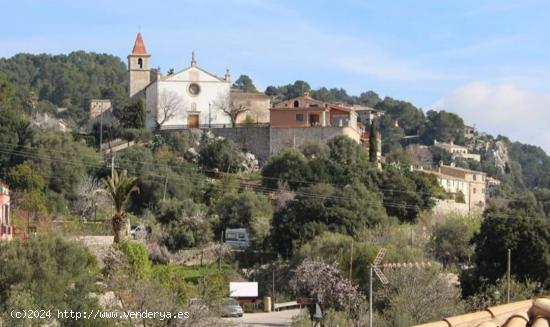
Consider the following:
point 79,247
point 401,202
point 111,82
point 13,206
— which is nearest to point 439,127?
point 111,82

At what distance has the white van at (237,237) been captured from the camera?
52.6 metres

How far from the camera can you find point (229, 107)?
3086 inches

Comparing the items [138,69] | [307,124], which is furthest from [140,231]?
[138,69]

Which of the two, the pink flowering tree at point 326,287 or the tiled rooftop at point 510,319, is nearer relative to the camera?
the tiled rooftop at point 510,319

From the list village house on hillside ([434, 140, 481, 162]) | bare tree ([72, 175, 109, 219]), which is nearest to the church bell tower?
bare tree ([72, 175, 109, 219])

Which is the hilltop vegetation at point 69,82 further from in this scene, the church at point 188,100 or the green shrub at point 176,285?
the green shrub at point 176,285

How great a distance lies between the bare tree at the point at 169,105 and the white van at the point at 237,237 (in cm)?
2488

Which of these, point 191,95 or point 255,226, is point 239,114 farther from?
point 255,226

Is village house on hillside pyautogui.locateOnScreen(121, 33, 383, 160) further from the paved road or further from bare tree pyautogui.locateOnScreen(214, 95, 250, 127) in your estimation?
the paved road

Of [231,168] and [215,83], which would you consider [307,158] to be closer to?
[231,168]

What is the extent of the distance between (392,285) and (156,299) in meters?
11.6

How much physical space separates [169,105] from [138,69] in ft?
34.3

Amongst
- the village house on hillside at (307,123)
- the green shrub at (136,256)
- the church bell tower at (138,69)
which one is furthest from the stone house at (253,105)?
the green shrub at (136,256)

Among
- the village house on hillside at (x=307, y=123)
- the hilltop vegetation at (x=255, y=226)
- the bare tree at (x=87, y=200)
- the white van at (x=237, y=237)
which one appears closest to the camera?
the hilltop vegetation at (x=255, y=226)
